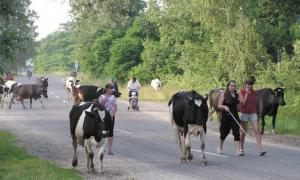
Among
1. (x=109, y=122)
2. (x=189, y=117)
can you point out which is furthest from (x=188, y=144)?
(x=109, y=122)

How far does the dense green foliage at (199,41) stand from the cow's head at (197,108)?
13483 millimetres

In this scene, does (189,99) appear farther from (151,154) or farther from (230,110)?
(151,154)

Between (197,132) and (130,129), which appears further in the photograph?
(130,129)

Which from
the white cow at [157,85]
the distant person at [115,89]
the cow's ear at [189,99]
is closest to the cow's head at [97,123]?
the cow's ear at [189,99]

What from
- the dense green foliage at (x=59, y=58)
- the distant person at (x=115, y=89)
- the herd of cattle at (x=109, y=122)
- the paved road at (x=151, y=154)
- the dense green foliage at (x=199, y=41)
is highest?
the dense green foliage at (x=59, y=58)

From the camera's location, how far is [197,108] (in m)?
15.8

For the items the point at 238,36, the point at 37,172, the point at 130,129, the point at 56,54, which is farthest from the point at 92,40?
the point at 56,54

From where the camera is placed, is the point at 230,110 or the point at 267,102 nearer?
the point at 230,110

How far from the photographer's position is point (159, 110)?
124ft

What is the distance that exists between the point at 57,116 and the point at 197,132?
58.0 feet

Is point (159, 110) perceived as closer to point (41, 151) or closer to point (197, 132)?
point (41, 151)

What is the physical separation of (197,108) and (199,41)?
29710 mm

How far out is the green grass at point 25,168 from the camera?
45.6 feet

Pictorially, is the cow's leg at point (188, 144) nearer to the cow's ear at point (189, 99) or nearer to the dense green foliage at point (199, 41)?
the cow's ear at point (189, 99)
